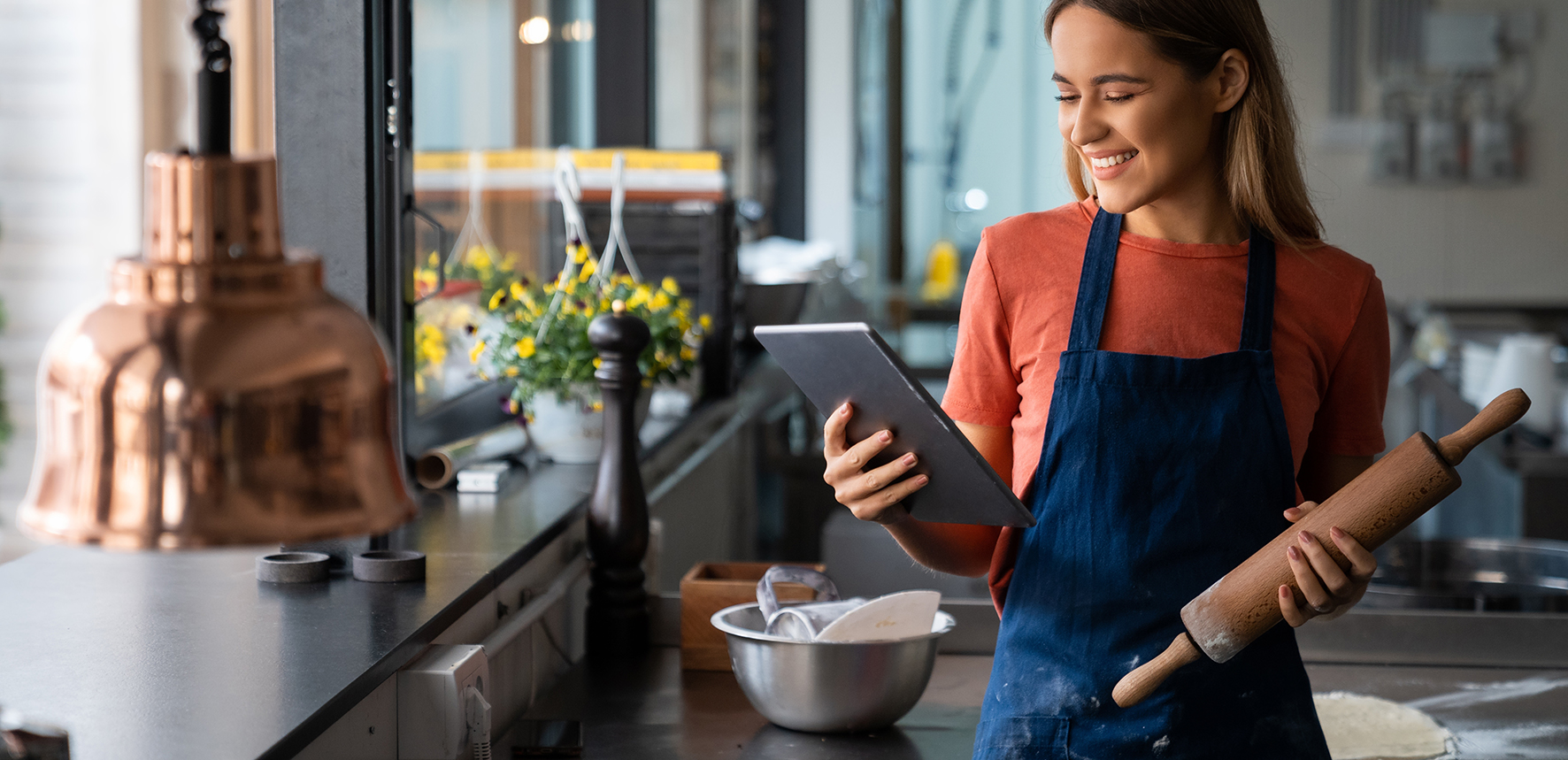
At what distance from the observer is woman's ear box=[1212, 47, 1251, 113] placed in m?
1.24

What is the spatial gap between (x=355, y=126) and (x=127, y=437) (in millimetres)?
1011

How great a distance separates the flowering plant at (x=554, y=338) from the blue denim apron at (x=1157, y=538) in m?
1.14

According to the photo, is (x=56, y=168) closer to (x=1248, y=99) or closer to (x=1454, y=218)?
(x=1248, y=99)

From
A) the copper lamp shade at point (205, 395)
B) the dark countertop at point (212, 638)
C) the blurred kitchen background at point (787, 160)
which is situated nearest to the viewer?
the copper lamp shade at point (205, 395)

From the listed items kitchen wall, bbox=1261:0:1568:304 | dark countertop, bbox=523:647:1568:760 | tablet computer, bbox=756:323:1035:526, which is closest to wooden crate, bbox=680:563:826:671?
dark countertop, bbox=523:647:1568:760

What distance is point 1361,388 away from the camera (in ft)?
4.19

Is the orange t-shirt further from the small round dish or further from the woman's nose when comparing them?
the small round dish

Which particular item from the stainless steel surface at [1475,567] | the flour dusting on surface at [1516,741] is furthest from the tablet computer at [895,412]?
the stainless steel surface at [1475,567]

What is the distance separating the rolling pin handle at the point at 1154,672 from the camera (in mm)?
1158

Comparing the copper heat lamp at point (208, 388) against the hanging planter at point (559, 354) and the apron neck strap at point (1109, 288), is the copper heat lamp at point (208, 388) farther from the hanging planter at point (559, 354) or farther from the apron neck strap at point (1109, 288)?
the hanging planter at point (559, 354)

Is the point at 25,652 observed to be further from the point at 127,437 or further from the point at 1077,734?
the point at 1077,734

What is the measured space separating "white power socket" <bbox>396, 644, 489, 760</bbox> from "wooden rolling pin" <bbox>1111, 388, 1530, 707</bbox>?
607 mm

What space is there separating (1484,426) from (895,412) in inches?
18.0

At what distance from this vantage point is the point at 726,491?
345 centimetres
